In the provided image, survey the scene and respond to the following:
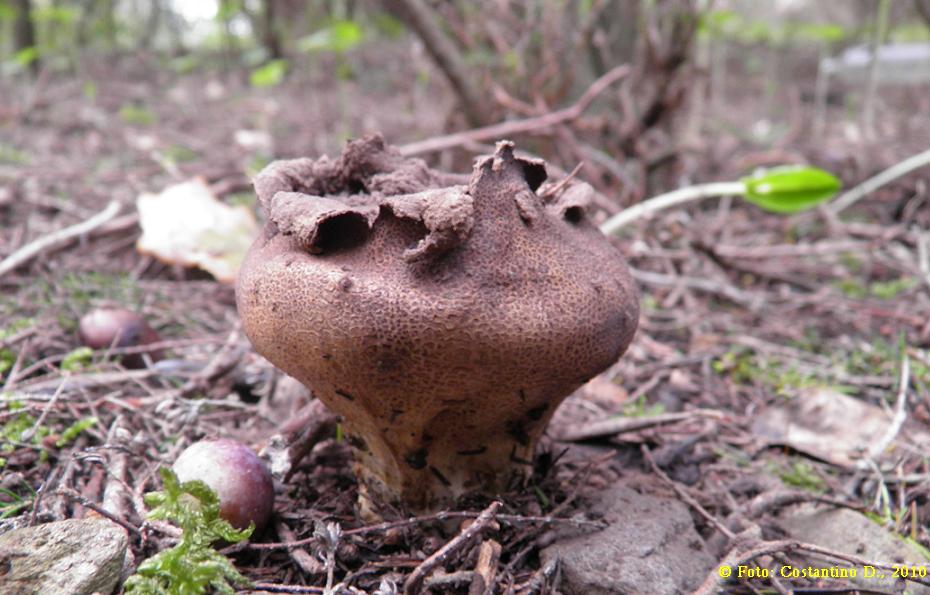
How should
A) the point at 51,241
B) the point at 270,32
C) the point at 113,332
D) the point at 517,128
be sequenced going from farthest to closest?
1. the point at 270,32
2. the point at 517,128
3. the point at 51,241
4. the point at 113,332

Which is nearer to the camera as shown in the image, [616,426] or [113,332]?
[616,426]

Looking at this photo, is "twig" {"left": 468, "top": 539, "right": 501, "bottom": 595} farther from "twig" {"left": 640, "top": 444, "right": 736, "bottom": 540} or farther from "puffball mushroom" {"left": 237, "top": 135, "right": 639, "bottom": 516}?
"twig" {"left": 640, "top": 444, "right": 736, "bottom": 540}

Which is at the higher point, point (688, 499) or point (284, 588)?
point (284, 588)

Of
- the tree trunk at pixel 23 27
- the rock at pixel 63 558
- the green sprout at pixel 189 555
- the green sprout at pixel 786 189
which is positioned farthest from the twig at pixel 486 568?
Result: the tree trunk at pixel 23 27

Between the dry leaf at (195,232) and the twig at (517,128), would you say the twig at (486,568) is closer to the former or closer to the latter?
the dry leaf at (195,232)

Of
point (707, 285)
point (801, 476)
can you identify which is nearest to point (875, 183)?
point (707, 285)

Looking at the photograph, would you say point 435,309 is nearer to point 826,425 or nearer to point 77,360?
point 77,360
